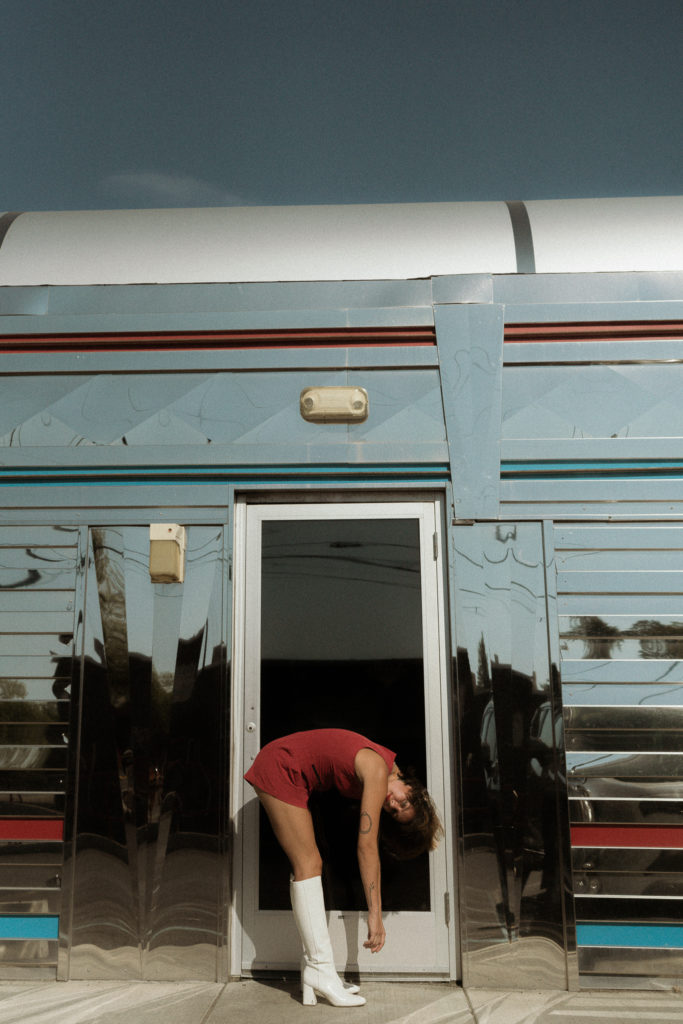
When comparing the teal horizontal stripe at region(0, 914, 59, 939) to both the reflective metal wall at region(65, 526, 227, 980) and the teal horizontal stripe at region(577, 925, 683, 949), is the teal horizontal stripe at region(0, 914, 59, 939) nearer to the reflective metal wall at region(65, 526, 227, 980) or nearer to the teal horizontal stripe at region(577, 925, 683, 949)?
the reflective metal wall at region(65, 526, 227, 980)

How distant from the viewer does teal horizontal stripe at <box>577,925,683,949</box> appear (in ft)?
10.6

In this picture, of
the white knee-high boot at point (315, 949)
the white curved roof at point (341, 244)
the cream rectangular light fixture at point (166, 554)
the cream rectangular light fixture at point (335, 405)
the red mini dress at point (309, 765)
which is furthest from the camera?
the white curved roof at point (341, 244)

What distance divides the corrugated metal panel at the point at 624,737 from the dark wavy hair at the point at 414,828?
0.61 metres

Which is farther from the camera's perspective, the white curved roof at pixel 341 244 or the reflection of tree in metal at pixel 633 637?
the white curved roof at pixel 341 244

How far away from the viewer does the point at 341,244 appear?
149 inches

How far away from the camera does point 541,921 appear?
128 inches

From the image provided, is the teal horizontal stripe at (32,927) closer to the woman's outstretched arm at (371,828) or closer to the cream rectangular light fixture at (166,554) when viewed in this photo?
the woman's outstretched arm at (371,828)

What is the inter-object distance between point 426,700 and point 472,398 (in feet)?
4.69

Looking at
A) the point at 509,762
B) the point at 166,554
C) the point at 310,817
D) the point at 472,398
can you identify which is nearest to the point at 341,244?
the point at 472,398

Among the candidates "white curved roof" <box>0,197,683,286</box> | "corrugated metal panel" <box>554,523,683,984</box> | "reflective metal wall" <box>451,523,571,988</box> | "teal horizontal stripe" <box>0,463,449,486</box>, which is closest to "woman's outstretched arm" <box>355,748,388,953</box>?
"reflective metal wall" <box>451,523,571,988</box>

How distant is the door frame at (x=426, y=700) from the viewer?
132 inches

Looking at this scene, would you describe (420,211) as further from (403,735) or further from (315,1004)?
(315,1004)

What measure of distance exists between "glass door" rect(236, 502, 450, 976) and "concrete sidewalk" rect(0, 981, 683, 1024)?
18cm

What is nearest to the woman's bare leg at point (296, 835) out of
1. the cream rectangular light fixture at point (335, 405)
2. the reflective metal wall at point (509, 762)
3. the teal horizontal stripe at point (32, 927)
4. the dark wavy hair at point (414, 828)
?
the dark wavy hair at point (414, 828)
